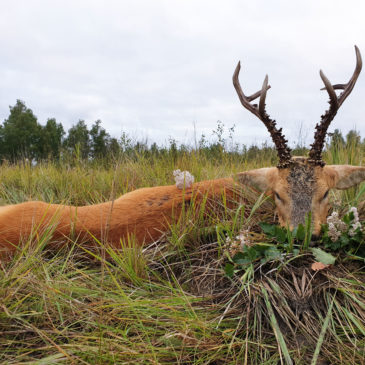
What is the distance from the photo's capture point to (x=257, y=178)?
134 inches

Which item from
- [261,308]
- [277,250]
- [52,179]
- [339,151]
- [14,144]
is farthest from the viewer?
[14,144]

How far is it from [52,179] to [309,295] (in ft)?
15.9

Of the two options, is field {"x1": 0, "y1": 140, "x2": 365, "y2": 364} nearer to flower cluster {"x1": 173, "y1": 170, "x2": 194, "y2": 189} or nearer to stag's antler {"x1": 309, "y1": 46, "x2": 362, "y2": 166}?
flower cluster {"x1": 173, "y1": 170, "x2": 194, "y2": 189}

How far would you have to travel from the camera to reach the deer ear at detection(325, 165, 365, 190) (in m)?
3.23

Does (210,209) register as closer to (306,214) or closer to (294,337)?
(306,214)

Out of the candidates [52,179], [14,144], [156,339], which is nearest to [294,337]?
[156,339]

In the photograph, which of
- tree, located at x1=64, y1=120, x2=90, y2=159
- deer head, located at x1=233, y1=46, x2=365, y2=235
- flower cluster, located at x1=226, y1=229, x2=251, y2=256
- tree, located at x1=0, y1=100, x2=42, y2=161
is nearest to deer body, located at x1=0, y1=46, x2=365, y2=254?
deer head, located at x1=233, y1=46, x2=365, y2=235

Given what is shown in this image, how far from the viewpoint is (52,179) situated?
6066 mm

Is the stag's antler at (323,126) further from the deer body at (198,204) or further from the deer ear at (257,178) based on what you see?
the deer ear at (257,178)

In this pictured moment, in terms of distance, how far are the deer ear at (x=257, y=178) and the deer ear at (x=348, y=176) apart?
1.79ft

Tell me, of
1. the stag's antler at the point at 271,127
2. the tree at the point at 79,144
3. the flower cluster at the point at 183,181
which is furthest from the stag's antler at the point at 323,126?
the tree at the point at 79,144

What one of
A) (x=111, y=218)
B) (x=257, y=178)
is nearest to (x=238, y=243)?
(x=257, y=178)

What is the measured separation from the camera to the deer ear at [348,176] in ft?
10.6

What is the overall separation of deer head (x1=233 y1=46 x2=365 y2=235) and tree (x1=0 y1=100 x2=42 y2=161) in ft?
147
